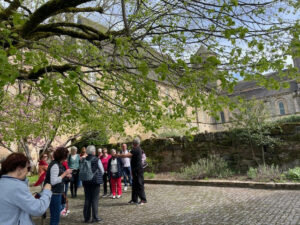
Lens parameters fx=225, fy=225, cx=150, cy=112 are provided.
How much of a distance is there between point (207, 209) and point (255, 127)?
18.6 ft

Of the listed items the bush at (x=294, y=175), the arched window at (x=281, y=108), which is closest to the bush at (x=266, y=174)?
the bush at (x=294, y=175)

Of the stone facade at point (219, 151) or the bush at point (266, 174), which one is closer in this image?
the bush at point (266, 174)

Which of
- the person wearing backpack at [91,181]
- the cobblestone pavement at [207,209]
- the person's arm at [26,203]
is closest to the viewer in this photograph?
the person's arm at [26,203]

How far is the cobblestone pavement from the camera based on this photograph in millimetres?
4957

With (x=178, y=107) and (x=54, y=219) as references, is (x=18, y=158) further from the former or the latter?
(x=178, y=107)

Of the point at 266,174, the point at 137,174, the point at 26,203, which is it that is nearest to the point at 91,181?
the point at 137,174

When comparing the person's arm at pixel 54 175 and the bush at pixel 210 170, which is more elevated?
the person's arm at pixel 54 175

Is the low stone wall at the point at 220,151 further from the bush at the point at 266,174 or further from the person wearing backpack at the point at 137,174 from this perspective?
the person wearing backpack at the point at 137,174

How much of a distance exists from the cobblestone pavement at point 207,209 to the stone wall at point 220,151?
2843mm

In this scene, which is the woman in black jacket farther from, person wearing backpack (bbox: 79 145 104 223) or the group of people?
person wearing backpack (bbox: 79 145 104 223)

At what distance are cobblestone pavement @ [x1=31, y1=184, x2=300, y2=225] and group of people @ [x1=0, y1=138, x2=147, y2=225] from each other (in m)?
0.54

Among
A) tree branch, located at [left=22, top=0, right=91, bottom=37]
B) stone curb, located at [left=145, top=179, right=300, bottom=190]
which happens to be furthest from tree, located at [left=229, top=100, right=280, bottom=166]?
tree branch, located at [left=22, top=0, right=91, bottom=37]

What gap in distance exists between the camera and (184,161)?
41.5 feet

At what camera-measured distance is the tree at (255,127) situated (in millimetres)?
9938
